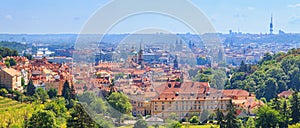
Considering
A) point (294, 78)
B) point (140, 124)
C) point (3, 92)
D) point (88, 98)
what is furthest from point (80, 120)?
point (294, 78)

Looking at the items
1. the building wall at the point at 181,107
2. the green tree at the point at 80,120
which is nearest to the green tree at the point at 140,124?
the building wall at the point at 181,107

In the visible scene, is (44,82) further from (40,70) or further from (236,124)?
(236,124)

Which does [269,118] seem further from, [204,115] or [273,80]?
[273,80]

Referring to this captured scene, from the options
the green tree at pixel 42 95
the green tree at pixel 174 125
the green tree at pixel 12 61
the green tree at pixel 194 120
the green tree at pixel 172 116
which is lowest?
the green tree at pixel 194 120

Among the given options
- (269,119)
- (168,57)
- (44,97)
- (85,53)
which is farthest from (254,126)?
(168,57)

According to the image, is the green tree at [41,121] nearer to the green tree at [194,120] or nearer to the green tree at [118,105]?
the green tree at [118,105]

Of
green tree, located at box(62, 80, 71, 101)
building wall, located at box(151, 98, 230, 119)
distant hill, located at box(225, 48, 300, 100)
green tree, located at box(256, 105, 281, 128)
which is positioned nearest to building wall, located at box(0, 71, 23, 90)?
green tree, located at box(62, 80, 71, 101)

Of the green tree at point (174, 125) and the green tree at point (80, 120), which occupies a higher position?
the green tree at point (80, 120)
